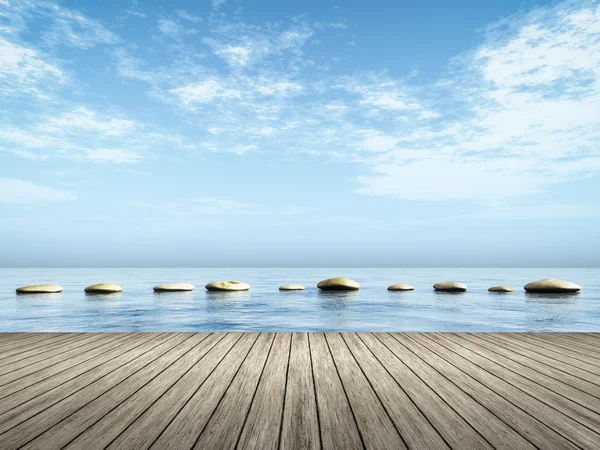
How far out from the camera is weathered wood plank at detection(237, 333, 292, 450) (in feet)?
10.2

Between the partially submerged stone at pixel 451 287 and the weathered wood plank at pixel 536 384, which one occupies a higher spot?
the weathered wood plank at pixel 536 384

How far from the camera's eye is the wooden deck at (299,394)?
10.4 ft

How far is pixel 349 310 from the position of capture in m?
24.1

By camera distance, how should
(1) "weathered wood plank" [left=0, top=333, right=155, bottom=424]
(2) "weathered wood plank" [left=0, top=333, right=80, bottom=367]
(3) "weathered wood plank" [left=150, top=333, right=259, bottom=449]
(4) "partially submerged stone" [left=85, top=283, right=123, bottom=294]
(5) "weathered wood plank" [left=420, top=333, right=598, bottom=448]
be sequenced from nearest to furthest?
1. (3) "weathered wood plank" [left=150, top=333, right=259, bottom=449]
2. (5) "weathered wood plank" [left=420, top=333, right=598, bottom=448]
3. (1) "weathered wood plank" [left=0, top=333, right=155, bottom=424]
4. (2) "weathered wood plank" [left=0, top=333, right=80, bottom=367]
5. (4) "partially submerged stone" [left=85, top=283, right=123, bottom=294]

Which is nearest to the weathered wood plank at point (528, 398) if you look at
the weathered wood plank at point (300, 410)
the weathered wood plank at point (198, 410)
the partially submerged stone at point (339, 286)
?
the weathered wood plank at point (300, 410)

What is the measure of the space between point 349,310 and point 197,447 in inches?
849

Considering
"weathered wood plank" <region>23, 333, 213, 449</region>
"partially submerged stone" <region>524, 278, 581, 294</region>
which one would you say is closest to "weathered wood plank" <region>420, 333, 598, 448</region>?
"weathered wood plank" <region>23, 333, 213, 449</region>

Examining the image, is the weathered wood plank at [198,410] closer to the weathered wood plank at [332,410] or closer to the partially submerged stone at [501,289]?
the weathered wood plank at [332,410]

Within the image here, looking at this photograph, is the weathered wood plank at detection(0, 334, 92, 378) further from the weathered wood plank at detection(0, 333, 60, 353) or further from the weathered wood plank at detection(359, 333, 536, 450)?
the weathered wood plank at detection(359, 333, 536, 450)

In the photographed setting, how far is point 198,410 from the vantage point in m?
3.70

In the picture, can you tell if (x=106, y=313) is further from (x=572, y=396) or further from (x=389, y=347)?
(x=572, y=396)

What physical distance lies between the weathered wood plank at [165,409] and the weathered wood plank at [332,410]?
3.81ft

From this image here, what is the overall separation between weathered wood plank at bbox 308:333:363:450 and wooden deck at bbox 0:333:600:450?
0.01 meters

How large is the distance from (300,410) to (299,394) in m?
0.43
